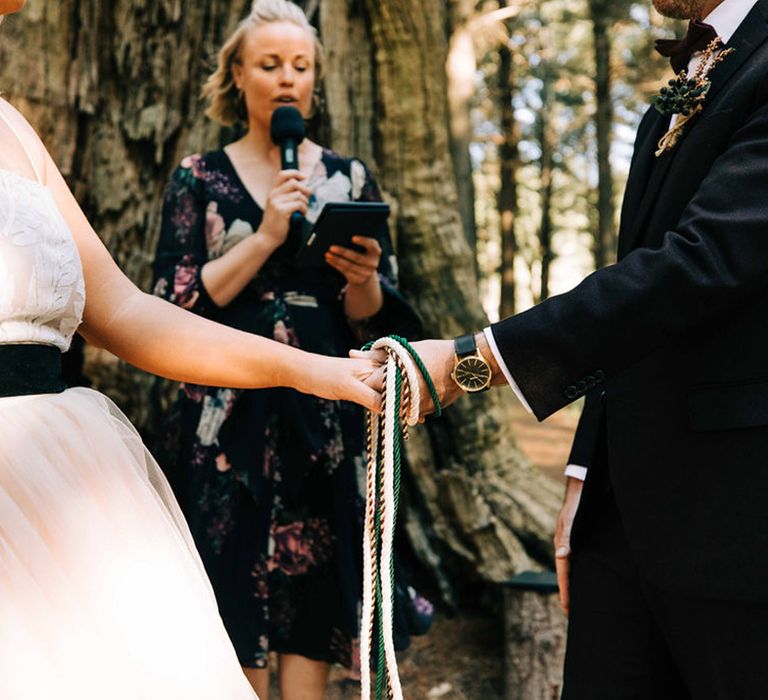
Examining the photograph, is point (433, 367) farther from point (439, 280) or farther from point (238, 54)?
point (439, 280)

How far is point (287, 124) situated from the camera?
10.7 feet

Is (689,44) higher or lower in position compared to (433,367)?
higher

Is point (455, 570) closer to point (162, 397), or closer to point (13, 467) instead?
point (162, 397)

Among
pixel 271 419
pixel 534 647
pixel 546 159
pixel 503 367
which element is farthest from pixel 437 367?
pixel 546 159

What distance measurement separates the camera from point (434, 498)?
4.95 meters

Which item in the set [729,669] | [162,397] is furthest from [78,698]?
[162,397]

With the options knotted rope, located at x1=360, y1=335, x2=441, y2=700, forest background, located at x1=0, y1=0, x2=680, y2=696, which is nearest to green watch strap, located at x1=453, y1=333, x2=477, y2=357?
knotted rope, located at x1=360, y1=335, x2=441, y2=700

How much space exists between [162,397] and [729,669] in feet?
10.3

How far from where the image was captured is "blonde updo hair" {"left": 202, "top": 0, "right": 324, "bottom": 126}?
340 centimetres

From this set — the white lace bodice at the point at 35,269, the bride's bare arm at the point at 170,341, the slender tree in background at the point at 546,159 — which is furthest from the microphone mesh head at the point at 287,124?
the slender tree in background at the point at 546,159

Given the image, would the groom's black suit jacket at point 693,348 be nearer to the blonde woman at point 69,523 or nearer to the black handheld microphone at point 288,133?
the blonde woman at point 69,523

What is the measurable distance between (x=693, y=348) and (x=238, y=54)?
7.10 feet

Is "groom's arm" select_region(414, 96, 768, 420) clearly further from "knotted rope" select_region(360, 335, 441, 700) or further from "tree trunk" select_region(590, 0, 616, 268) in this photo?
"tree trunk" select_region(590, 0, 616, 268)

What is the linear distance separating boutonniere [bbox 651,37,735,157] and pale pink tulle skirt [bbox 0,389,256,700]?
4.53 ft
